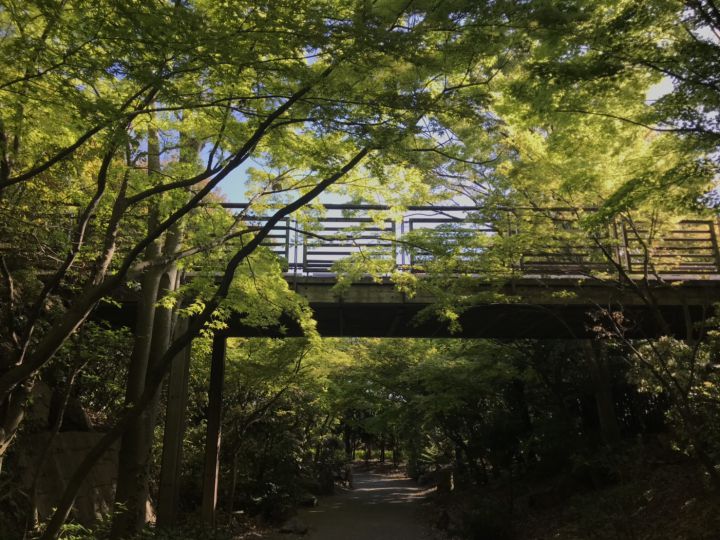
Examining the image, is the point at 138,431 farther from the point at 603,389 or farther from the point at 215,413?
the point at 603,389

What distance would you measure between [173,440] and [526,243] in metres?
6.88

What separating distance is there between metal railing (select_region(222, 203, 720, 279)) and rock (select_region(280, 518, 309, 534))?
6466 millimetres

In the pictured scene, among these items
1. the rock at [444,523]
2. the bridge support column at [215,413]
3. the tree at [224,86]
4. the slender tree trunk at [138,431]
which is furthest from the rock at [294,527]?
the tree at [224,86]

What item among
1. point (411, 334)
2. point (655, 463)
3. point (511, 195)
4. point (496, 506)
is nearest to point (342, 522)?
point (496, 506)

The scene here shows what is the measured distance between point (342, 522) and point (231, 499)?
343 cm

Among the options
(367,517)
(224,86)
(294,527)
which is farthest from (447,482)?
(224,86)

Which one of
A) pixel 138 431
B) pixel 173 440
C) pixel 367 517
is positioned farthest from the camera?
pixel 367 517

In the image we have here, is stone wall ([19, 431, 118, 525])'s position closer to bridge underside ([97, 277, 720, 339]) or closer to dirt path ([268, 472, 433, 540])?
bridge underside ([97, 277, 720, 339])

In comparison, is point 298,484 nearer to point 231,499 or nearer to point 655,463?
point 231,499

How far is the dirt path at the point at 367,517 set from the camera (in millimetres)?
12133

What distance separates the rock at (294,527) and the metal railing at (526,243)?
6.47 meters

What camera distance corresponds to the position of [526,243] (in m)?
8.60

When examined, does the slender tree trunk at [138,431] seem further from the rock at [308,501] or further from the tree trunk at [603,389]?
the tree trunk at [603,389]

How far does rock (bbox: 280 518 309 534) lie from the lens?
12148mm
